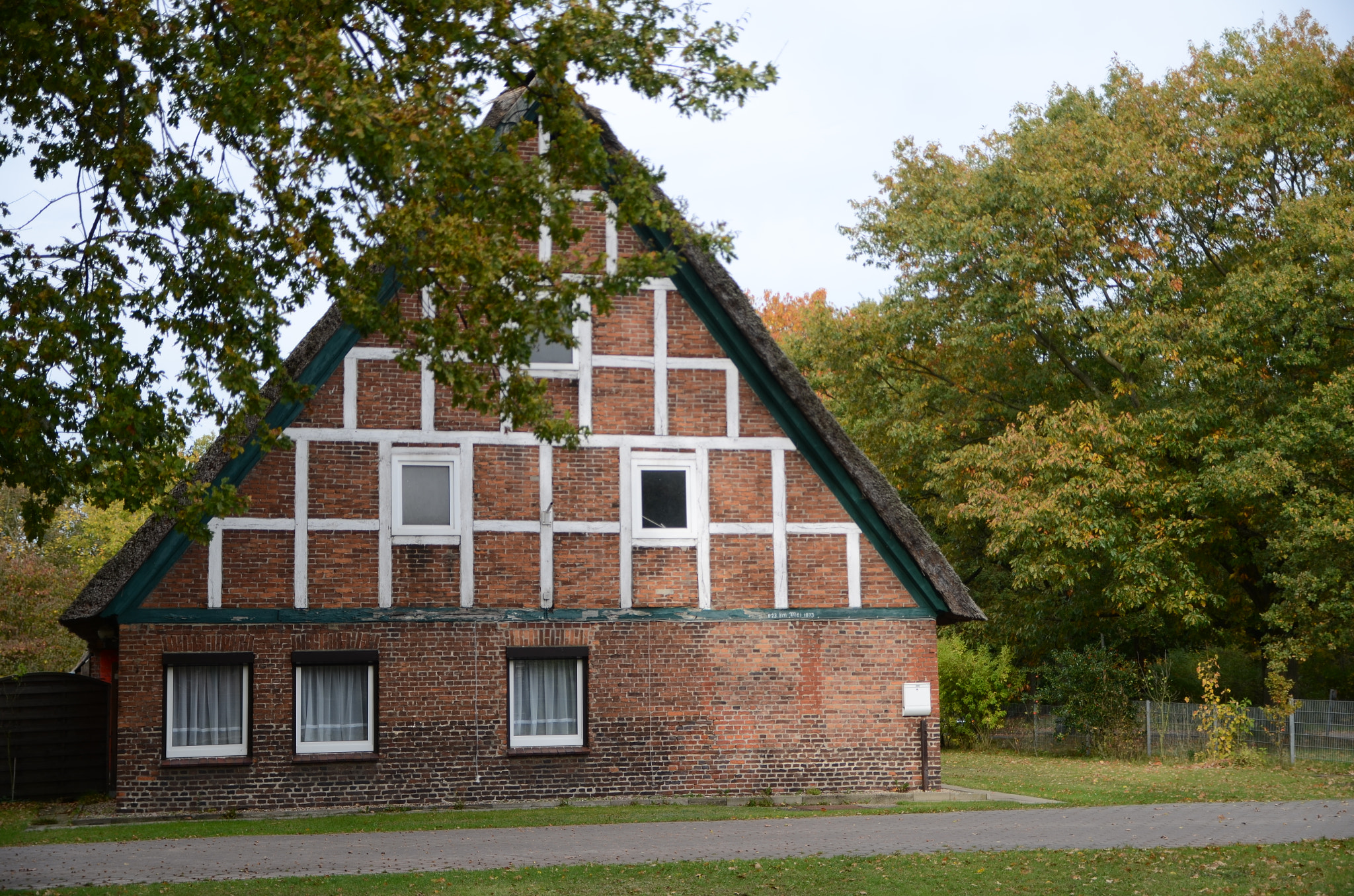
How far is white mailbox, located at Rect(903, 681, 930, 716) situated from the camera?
1816 cm

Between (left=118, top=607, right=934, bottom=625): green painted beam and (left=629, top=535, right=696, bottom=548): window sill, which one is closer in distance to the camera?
(left=118, top=607, right=934, bottom=625): green painted beam

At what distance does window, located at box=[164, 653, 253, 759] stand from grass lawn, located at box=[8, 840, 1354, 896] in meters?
6.16

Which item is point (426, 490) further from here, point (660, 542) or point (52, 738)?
point (52, 738)

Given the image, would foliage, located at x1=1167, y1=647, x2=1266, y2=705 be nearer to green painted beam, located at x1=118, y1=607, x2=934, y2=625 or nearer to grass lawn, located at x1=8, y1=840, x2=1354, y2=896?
green painted beam, located at x1=118, y1=607, x2=934, y2=625

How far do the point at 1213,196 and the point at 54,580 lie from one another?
2679 centimetres

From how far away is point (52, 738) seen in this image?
19.8 metres

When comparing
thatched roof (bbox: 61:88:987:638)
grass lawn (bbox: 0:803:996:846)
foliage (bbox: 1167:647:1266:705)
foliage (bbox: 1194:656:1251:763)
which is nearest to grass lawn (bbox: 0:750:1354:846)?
grass lawn (bbox: 0:803:996:846)

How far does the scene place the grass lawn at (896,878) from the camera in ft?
32.9

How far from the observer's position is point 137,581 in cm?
1642

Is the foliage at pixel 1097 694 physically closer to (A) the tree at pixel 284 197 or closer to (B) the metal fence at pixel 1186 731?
(B) the metal fence at pixel 1186 731

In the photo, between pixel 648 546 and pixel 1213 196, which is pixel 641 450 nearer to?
pixel 648 546

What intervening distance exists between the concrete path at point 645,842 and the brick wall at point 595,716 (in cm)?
225

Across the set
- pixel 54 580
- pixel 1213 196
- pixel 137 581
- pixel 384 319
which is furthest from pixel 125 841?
pixel 1213 196

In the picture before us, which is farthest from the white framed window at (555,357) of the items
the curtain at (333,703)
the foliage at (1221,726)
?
the foliage at (1221,726)
